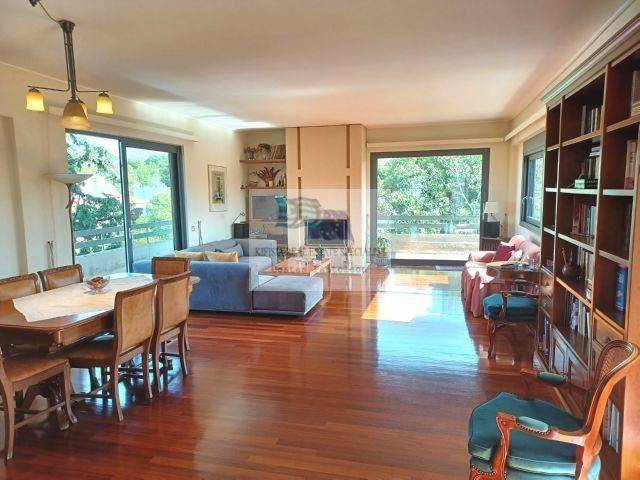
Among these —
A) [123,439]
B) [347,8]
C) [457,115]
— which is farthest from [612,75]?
[457,115]

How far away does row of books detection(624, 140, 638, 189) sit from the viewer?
6.57ft

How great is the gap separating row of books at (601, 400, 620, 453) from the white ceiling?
2.37 metres

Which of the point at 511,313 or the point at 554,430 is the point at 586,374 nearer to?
the point at 554,430

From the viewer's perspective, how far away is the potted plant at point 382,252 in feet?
27.1

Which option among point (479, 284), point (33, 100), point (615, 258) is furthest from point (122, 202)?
point (615, 258)

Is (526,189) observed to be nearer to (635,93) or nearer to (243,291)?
(243,291)

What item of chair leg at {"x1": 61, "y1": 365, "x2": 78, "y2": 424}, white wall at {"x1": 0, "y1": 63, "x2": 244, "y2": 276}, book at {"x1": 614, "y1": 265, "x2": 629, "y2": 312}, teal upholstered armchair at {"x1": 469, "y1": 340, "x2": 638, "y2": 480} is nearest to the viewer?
teal upholstered armchair at {"x1": 469, "y1": 340, "x2": 638, "y2": 480}

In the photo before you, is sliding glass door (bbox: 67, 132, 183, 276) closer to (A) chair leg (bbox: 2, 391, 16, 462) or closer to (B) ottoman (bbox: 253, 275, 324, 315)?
(B) ottoman (bbox: 253, 275, 324, 315)

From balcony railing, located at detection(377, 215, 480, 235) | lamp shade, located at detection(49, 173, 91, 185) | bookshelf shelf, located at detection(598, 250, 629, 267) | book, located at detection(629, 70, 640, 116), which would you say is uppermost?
book, located at detection(629, 70, 640, 116)

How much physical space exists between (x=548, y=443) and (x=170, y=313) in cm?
260

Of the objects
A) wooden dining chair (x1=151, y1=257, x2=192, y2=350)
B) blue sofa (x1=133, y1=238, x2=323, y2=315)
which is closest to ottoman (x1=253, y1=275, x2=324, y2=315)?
blue sofa (x1=133, y1=238, x2=323, y2=315)

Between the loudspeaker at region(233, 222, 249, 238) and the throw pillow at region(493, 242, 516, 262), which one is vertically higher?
the loudspeaker at region(233, 222, 249, 238)

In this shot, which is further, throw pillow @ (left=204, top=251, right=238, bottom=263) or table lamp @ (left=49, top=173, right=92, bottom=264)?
throw pillow @ (left=204, top=251, right=238, bottom=263)

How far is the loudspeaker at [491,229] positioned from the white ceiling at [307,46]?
7.96 ft
